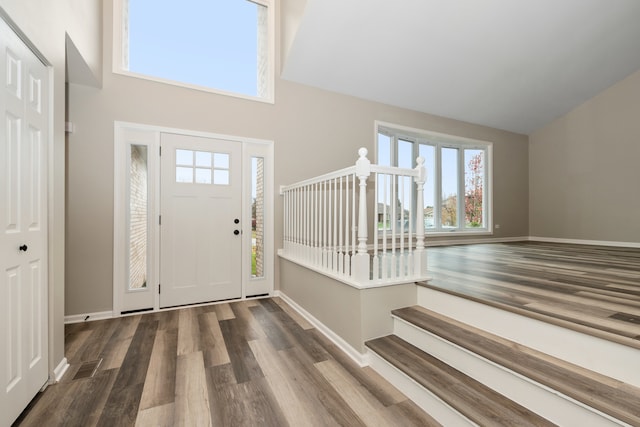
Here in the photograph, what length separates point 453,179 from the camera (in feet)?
18.6

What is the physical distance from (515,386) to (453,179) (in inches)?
193

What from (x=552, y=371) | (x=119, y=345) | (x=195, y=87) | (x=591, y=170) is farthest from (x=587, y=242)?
(x=119, y=345)

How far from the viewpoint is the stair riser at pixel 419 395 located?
4.46 feet

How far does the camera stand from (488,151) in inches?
224

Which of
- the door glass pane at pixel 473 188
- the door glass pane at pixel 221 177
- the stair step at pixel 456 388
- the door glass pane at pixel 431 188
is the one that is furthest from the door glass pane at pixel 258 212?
the door glass pane at pixel 473 188

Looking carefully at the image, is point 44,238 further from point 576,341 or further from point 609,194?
point 609,194

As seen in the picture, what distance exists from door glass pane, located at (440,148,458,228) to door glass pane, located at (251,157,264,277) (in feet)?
12.1

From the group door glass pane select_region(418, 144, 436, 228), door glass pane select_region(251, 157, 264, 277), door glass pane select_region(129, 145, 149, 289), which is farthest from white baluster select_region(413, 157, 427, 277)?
door glass pane select_region(418, 144, 436, 228)

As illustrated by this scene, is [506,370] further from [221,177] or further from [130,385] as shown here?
[221,177]

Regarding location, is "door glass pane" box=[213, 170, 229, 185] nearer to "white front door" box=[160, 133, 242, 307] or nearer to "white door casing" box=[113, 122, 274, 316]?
"white front door" box=[160, 133, 242, 307]

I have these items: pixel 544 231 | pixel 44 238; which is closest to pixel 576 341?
pixel 44 238

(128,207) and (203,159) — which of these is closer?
(128,207)

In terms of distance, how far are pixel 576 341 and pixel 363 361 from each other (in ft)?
3.93

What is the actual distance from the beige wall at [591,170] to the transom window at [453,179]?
4.20 ft
